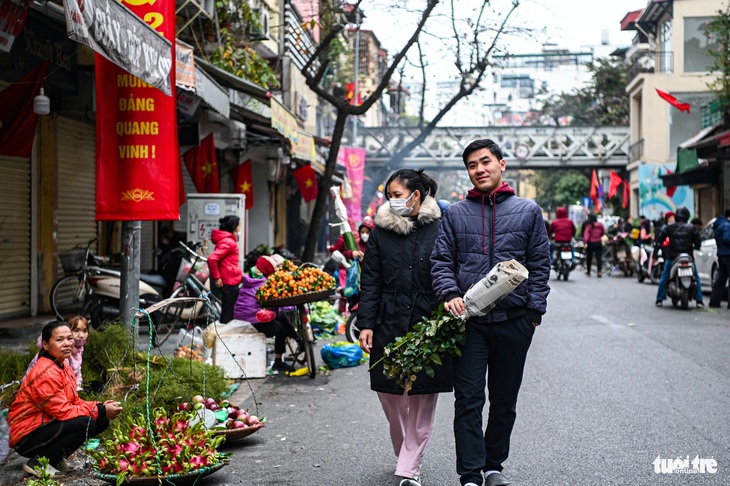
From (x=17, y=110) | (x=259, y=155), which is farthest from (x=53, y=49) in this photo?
(x=259, y=155)

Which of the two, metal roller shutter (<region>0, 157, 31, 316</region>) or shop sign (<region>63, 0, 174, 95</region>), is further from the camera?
metal roller shutter (<region>0, 157, 31, 316</region>)

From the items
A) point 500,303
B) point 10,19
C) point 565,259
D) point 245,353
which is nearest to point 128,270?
point 245,353

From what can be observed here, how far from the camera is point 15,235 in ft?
41.9

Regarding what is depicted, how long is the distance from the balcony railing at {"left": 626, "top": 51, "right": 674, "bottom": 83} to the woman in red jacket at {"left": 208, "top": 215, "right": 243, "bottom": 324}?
1325 inches

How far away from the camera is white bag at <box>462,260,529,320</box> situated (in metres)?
4.45

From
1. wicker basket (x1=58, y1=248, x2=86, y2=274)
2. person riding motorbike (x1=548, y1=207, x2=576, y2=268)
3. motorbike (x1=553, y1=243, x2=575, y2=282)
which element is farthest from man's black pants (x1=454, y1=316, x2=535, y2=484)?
motorbike (x1=553, y1=243, x2=575, y2=282)

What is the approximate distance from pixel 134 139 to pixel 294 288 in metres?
2.20

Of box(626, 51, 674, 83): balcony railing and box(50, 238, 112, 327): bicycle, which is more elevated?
box(626, 51, 674, 83): balcony railing

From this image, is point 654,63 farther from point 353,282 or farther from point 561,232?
point 353,282

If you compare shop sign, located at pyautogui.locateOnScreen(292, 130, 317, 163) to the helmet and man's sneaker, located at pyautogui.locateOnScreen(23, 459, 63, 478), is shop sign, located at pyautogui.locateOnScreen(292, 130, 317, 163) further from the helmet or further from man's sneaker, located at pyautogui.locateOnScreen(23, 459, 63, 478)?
man's sneaker, located at pyautogui.locateOnScreen(23, 459, 63, 478)

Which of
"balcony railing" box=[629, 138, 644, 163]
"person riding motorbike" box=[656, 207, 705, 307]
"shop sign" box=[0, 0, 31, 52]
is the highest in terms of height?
"balcony railing" box=[629, 138, 644, 163]

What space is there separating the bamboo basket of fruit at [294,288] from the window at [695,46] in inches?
1343

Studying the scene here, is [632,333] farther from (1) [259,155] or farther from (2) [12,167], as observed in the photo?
(1) [259,155]

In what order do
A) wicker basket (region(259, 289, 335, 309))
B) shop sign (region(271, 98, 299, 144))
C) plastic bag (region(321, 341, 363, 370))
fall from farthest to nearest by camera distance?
1. shop sign (region(271, 98, 299, 144))
2. plastic bag (region(321, 341, 363, 370))
3. wicker basket (region(259, 289, 335, 309))
